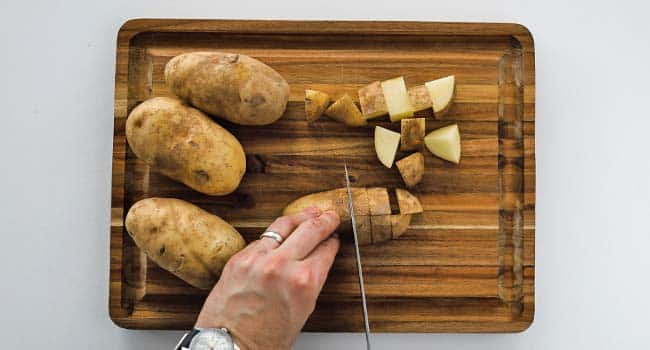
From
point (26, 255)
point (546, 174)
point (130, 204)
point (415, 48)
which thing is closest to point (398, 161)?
point (415, 48)

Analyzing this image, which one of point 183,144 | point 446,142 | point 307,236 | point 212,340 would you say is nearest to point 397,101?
point 446,142

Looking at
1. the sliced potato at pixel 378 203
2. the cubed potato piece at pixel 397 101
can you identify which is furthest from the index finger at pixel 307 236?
the cubed potato piece at pixel 397 101

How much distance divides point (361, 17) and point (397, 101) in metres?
0.28

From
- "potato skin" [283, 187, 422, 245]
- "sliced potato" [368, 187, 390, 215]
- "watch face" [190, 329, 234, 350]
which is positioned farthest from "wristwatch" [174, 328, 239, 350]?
"sliced potato" [368, 187, 390, 215]

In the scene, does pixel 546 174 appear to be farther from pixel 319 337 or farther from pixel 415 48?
pixel 319 337

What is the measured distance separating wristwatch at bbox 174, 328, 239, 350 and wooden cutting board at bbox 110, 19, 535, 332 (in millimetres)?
206

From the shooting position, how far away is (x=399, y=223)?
51.6 inches

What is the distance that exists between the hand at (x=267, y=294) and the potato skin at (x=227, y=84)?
33 cm

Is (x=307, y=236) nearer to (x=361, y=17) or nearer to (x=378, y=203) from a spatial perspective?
(x=378, y=203)

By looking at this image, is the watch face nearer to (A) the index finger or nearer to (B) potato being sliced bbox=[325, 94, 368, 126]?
(A) the index finger

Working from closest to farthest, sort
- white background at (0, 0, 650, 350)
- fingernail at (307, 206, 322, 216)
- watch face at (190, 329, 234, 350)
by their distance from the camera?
1. watch face at (190, 329, 234, 350)
2. fingernail at (307, 206, 322, 216)
3. white background at (0, 0, 650, 350)

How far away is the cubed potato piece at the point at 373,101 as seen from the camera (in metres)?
1.35

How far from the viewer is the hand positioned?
1175mm

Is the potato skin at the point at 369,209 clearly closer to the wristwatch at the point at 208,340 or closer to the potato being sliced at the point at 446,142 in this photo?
the potato being sliced at the point at 446,142
